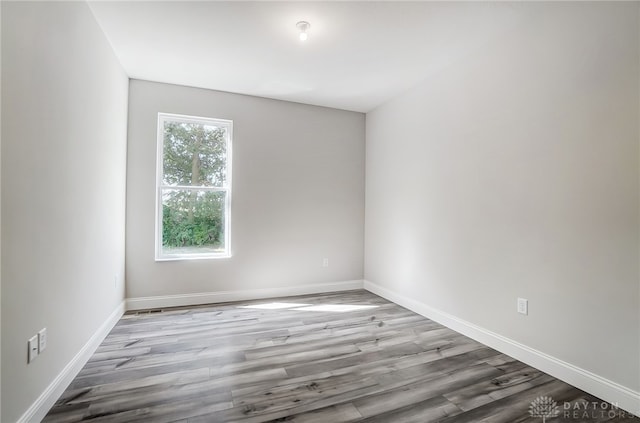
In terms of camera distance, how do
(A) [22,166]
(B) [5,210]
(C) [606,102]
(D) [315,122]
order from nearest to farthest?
(B) [5,210] → (A) [22,166] → (C) [606,102] → (D) [315,122]

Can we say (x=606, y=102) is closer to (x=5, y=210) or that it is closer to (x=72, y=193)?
(x=5, y=210)

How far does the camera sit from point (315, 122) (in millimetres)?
4156

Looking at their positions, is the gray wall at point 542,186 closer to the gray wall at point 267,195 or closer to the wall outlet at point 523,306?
the wall outlet at point 523,306

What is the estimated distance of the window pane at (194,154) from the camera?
353 centimetres

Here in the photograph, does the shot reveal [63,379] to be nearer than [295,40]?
Yes

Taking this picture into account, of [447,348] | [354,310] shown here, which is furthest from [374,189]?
[447,348]

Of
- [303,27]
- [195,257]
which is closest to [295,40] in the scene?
[303,27]

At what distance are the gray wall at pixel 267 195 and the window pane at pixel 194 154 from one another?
0.49ft

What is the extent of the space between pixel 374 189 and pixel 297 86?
65.9 inches

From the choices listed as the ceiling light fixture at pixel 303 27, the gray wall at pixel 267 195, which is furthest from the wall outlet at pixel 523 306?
the ceiling light fixture at pixel 303 27

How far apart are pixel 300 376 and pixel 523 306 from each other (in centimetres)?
173

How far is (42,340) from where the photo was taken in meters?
1.63

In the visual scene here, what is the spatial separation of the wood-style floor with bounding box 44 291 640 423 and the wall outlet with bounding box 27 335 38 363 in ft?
1.20

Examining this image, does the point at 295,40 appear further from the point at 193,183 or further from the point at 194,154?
the point at 193,183
